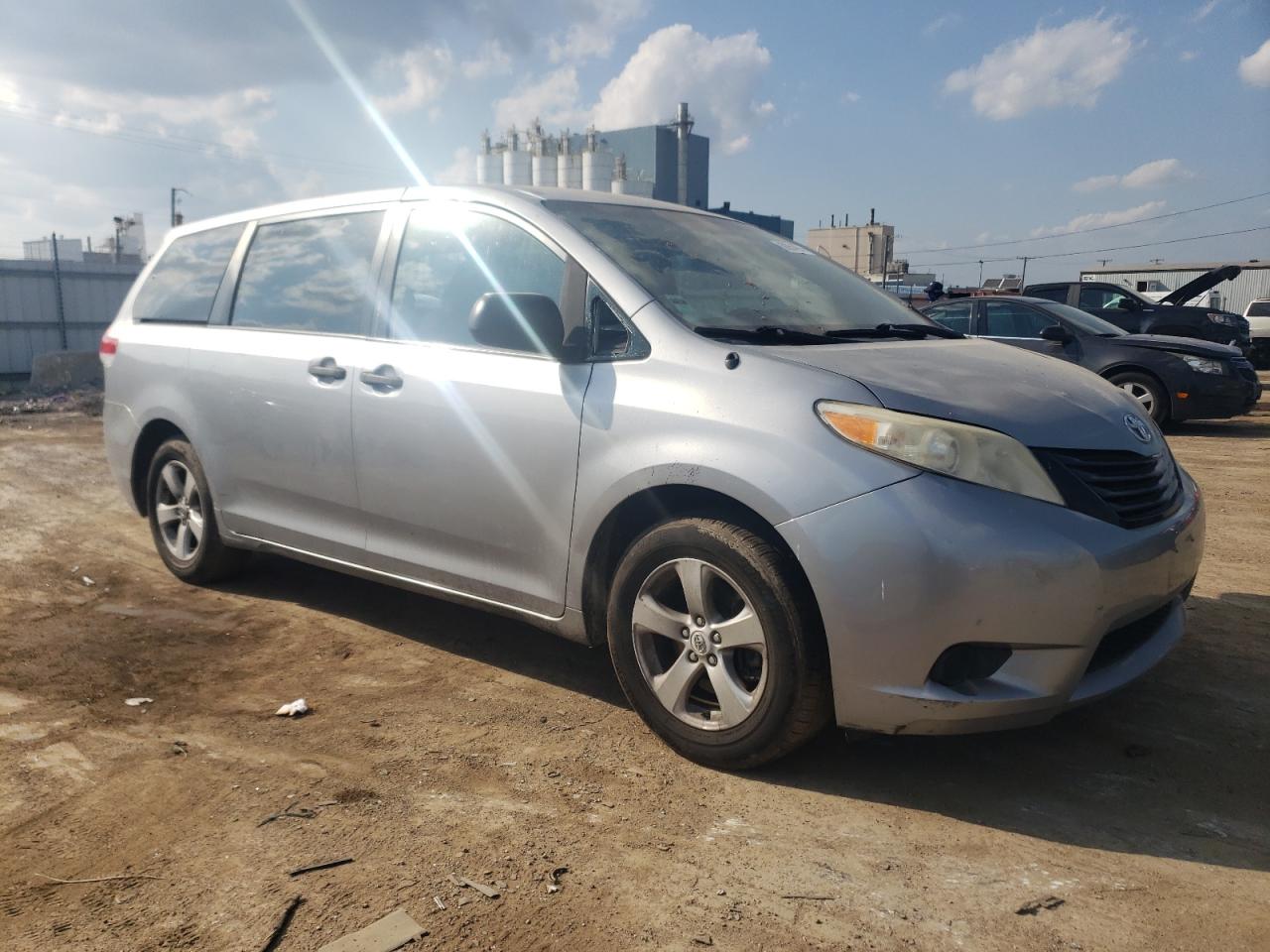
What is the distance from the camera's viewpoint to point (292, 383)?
14.3 feet

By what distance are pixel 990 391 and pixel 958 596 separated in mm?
760

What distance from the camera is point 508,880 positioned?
2545 millimetres

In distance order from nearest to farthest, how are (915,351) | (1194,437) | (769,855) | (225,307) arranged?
(769,855), (915,351), (225,307), (1194,437)

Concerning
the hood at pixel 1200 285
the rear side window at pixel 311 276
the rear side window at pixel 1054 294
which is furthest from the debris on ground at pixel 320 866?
the hood at pixel 1200 285

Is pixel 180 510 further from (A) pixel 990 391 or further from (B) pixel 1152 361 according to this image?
(B) pixel 1152 361

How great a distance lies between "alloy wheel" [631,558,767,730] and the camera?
9.93ft

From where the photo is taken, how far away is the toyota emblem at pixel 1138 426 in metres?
3.33

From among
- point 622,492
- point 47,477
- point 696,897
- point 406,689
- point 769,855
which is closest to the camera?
point 696,897

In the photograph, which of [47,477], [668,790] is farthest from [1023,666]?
[47,477]

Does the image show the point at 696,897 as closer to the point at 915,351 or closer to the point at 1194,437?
the point at 915,351

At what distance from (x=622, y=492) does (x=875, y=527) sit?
0.86 m

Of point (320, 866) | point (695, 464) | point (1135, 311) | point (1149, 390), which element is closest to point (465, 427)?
point (695, 464)

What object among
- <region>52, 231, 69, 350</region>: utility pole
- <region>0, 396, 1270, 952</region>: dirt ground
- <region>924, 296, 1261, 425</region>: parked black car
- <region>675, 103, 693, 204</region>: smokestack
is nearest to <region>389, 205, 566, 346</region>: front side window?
<region>0, 396, 1270, 952</region>: dirt ground

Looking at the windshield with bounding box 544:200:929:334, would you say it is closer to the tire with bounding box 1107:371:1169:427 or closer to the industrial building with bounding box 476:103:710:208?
the tire with bounding box 1107:371:1169:427
